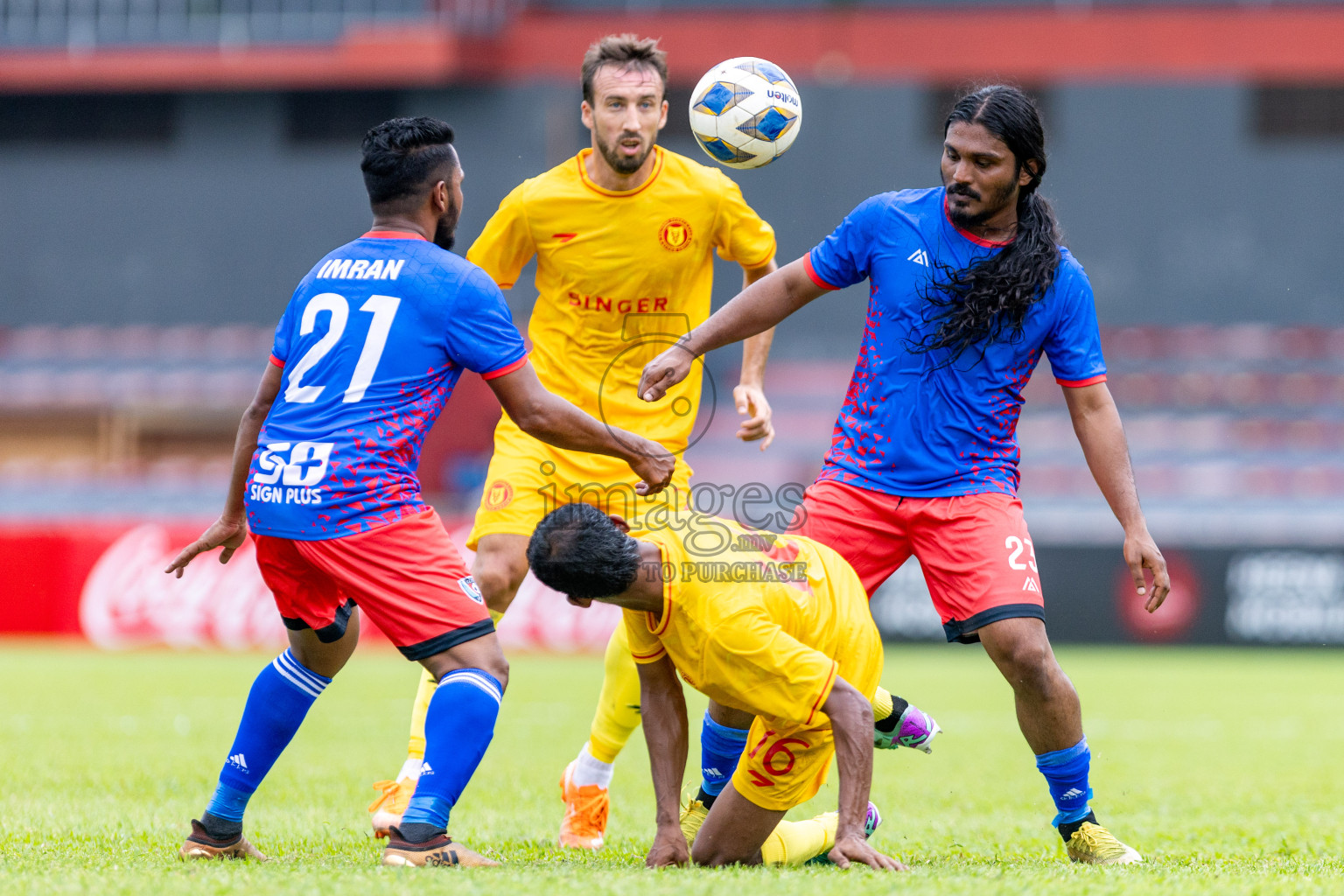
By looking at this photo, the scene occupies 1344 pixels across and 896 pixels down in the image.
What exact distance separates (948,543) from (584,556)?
4.38 feet

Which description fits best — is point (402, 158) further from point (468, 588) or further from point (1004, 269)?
point (1004, 269)

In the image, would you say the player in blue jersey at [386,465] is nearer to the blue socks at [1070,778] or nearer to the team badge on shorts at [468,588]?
the team badge on shorts at [468,588]

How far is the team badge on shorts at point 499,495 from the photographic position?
5.78 metres

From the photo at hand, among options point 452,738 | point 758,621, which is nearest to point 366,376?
point 452,738

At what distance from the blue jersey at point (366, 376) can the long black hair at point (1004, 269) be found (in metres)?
1.41

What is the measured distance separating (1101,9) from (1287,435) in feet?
21.6

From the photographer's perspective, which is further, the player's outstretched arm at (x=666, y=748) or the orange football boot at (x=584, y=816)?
the orange football boot at (x=584, y=816)

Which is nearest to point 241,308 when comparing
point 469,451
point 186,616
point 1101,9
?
point 469,451

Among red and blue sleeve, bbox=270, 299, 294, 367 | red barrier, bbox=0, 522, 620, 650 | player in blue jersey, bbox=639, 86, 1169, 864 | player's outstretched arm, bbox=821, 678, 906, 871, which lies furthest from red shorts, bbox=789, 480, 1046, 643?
red barrier, bbox=0, 522, 620, 650

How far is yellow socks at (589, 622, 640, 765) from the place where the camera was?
552 cm

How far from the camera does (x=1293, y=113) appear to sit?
2184 cm

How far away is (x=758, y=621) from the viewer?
425 cm

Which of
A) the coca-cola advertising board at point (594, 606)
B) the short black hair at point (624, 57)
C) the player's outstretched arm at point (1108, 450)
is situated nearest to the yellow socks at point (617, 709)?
the player's outstretched arm at point (1108, 450)

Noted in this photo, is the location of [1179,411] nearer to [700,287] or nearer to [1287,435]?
[1287,435]
